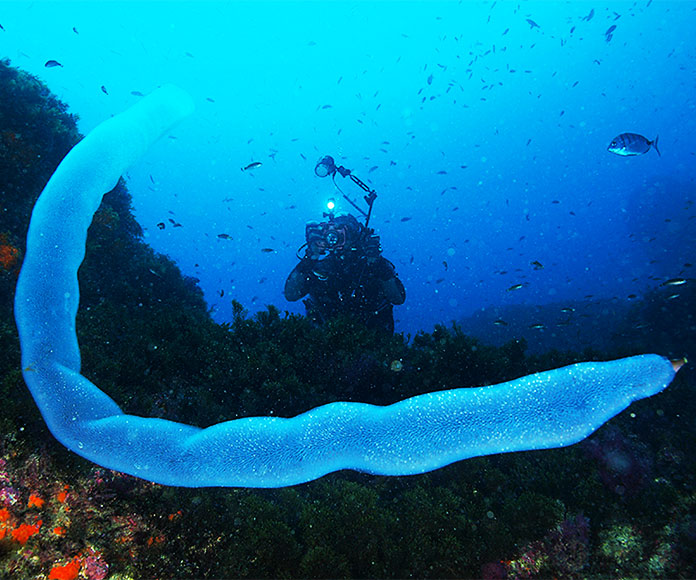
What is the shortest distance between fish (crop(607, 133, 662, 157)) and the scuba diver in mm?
4528

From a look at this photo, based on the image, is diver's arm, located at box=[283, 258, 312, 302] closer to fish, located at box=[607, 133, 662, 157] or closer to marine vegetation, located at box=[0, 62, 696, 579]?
marine vegetation, located at box=[0, 62, 696, 579]

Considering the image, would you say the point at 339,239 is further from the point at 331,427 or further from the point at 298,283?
the point at 331,427

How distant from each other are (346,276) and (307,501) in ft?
15.7

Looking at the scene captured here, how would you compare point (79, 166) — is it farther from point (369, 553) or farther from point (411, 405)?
point (369, 553)

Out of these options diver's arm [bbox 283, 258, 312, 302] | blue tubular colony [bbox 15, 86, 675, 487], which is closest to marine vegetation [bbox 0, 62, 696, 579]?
blue tubular colony [bbox 15, 86, 675, 487]

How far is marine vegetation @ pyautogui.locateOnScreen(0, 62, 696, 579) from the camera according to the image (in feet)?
7.44

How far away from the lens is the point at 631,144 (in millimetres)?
5773

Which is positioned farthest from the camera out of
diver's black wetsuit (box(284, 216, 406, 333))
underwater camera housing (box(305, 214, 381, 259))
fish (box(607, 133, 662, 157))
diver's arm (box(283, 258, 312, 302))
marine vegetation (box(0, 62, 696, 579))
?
diver's arm (box(283, 258, 312, 302))

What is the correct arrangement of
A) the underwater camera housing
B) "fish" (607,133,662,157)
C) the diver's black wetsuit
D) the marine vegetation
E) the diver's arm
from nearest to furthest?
the marine vegetation, "fish" (607,133,662,157), the underwater camera housing, the diver's black wetsuit, the diver's arm

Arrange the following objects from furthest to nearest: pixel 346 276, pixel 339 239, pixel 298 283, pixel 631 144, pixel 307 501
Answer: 1. pixel 298 283
2. pixel 346 276
3. pixel 339 239
4. pixel 631 144
5. pixel 307 501

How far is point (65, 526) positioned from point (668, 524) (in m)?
4.27

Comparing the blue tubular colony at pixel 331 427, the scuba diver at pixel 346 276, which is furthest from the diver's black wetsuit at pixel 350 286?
the blue tubular colony at pixel 331 427

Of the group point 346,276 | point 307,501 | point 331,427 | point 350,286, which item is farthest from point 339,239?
point 307,501

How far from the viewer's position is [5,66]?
6094mm
